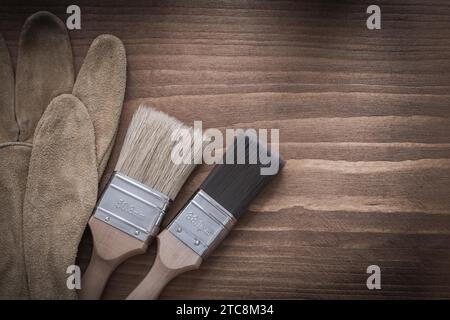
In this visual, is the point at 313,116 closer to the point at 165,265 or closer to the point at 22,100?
the point at 165,265

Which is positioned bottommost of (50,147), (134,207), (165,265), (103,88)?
(165,265)

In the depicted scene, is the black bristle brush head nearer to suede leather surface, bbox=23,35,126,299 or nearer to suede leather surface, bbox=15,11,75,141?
suede leather surface, bbox=23,35,126,299

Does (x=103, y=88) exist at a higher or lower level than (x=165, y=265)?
higher

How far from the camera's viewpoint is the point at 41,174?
106cm

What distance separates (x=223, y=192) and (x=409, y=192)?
0.35 meters

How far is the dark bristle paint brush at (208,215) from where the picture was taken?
1.02m

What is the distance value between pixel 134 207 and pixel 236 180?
0.19 metres

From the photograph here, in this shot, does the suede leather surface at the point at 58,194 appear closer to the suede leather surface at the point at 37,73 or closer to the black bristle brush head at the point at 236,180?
the suede leather surface at the point at 37,73

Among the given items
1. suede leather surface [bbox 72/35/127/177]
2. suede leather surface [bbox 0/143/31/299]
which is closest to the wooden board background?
suede leather surface [bbox 72/35/127/177]

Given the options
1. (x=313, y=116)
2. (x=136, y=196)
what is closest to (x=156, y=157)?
(x=136, y=196)

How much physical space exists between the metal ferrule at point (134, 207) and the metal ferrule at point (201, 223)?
1.6 inches

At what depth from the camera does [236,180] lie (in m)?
1.03

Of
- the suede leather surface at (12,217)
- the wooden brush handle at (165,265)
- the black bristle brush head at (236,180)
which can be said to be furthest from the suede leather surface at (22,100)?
the black bristle brush head at (236,180)

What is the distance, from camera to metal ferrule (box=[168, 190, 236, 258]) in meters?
1.02
